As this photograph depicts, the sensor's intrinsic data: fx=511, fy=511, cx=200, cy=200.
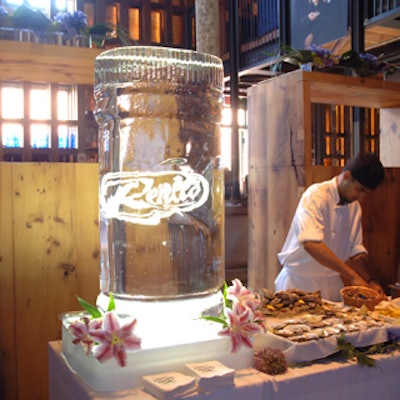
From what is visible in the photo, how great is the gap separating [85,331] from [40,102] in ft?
24.9

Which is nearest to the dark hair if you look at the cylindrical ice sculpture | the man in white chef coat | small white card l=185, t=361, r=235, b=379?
the man in white chef coat

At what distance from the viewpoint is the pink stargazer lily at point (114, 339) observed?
1.20m

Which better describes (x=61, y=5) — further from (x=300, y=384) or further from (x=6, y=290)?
(x=300, y=384)

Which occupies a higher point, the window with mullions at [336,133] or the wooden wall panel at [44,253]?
the window with mullions at [336,133]

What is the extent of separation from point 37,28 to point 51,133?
602 cm

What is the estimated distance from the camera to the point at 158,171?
1.37 m

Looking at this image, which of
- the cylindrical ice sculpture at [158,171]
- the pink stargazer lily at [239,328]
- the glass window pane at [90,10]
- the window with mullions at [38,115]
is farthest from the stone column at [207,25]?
the pink stargazer lily at [239,328]

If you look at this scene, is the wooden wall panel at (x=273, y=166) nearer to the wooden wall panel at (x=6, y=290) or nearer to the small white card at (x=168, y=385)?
the wooden wall panel at (x=6, y=290)

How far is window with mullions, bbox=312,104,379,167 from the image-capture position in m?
9.02

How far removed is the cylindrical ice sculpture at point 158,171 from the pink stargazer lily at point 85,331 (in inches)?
6.4

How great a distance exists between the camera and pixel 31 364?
8.18 ft

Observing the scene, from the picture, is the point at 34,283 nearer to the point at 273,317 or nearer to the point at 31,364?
the point at 31,364

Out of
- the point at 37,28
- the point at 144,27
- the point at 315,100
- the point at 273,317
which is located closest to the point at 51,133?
the point at 144,27

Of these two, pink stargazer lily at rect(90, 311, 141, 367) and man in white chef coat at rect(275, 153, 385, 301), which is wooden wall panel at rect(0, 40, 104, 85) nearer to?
man in white chef coat at rect(275, 153, 385, 301)
